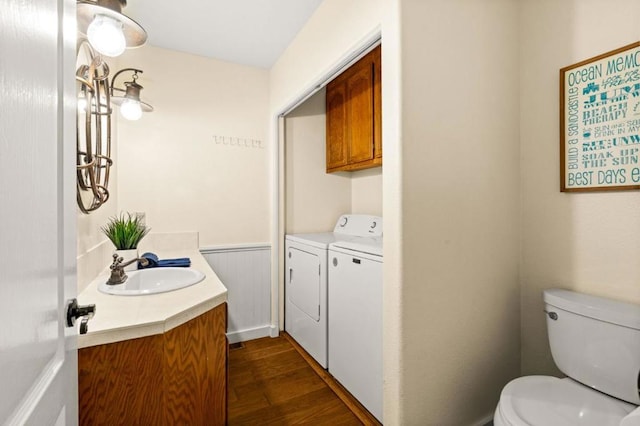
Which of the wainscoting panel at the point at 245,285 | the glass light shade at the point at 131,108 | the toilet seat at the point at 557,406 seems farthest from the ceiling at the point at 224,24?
the toilet seat at the point at 557,406

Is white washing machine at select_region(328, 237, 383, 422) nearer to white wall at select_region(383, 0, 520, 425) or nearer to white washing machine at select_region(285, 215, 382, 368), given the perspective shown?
white washing machine at select_region(285, 215, 382, 368)

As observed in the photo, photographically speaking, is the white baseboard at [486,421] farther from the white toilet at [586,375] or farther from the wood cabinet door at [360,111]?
the wood cabinet door at [360,111]

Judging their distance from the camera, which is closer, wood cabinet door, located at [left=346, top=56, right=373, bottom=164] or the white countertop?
the white countertop

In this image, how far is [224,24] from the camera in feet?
6.66

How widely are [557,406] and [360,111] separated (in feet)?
6.33

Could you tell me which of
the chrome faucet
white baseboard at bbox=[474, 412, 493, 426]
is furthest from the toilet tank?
the chrome faucet

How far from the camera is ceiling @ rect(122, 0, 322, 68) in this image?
184cm

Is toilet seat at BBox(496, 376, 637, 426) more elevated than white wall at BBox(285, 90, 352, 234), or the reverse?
white wall at BBox(285, 90, 352, 234)

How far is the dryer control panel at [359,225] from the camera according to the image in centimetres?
229

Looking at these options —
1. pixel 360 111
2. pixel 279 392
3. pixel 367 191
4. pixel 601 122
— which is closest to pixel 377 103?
pixel 360 111

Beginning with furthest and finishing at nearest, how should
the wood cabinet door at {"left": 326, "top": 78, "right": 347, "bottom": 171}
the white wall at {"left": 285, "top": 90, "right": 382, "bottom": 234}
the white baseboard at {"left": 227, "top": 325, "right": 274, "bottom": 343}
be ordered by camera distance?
the white wall at {"left": 285, "top": 90, "right": 382, "bottom": 234} → the white baseboard at {"left": 227, "top": 325, "right": 274, "bottom": 343} → the wood cabinet door at {"left": 326, "top": 78, "right": 347, "bottom": 171}

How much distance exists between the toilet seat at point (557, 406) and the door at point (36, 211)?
4.21 feet

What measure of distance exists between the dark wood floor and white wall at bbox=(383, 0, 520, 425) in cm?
55

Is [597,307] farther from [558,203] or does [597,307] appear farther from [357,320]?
[357,320]
